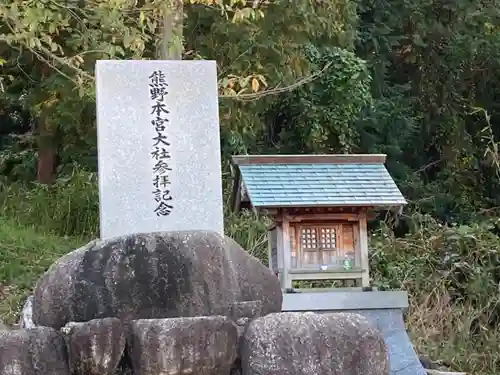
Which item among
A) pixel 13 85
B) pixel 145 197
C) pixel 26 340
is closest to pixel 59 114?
pixel 13 85

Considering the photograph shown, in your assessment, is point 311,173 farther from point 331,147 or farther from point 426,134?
point 426,134

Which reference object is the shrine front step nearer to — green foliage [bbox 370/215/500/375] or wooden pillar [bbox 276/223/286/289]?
wooden pillar [bbox 276/223/286/289]

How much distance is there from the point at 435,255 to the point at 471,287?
2.34ft

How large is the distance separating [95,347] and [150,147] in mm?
1131

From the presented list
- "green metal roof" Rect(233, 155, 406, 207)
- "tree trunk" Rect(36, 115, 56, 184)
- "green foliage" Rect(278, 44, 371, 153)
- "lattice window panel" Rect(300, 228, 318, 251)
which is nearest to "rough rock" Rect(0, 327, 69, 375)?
"green metal roof" Rect(233, 155, 406, 207)

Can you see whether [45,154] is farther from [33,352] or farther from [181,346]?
[181,346]

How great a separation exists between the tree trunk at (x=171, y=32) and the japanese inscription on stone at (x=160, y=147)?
140cm

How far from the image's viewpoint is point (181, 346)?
329 cm

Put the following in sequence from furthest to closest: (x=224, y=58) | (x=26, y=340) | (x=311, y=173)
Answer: (x=224, y=58) → (x=311, y=173) → (x=26, y=340)

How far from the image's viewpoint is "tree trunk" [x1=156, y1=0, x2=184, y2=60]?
5477 millimetres

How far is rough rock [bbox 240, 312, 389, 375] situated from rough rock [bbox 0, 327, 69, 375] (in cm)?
79

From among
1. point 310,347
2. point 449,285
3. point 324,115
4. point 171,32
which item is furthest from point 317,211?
point 324,115

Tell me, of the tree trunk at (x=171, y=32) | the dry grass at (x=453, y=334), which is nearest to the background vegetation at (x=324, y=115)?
the dry grass at (x=453, y=334)

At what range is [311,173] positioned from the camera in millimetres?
5914
